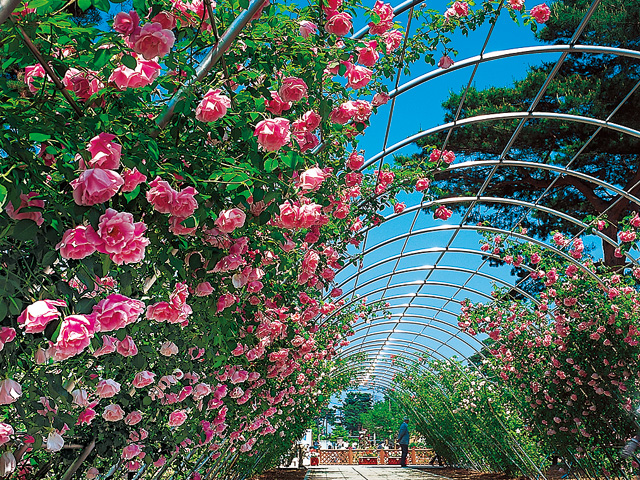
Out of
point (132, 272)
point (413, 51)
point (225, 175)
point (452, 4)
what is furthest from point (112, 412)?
point (452, 4)

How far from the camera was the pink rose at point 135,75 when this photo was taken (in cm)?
146

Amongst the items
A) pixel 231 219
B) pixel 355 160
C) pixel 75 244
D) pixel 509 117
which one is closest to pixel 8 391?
pixel 75 244

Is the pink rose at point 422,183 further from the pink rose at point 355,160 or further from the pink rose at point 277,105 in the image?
the pink rose at point 277,105

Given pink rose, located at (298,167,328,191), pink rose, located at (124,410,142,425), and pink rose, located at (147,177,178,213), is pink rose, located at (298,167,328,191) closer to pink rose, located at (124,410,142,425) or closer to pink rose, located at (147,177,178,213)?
pink rose, located at (147,177,178,213)

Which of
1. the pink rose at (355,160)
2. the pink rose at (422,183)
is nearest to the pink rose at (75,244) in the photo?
the pink rose at (355,160)

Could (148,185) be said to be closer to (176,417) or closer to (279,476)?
(176,417)

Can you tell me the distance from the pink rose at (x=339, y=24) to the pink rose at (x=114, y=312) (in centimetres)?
132

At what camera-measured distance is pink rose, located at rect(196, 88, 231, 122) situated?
5.29ft

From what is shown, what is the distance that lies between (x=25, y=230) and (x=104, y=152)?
0.30 meters

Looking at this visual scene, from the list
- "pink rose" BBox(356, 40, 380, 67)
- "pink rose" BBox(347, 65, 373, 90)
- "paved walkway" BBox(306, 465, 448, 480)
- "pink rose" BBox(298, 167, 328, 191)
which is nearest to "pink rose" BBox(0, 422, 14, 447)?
"pink rose" BBox(298, 167, 328, 191)

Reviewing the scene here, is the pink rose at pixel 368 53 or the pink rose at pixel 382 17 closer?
the pink rose at pixel 368 53

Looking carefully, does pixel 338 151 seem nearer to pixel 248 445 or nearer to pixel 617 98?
pixel 248 445

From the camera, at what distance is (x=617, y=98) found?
825 centimetres

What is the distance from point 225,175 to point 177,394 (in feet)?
6.49
